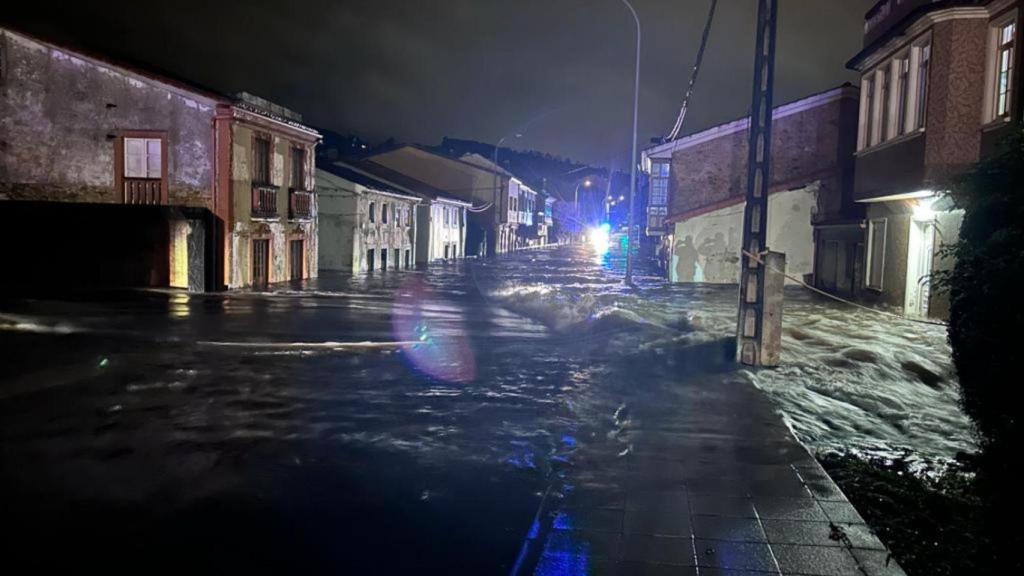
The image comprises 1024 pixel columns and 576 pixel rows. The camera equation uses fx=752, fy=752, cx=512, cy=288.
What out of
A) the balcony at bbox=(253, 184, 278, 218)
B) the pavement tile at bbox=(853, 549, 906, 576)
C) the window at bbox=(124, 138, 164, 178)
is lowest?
the pavement tile at bbox=(853, 549, 906, 576)

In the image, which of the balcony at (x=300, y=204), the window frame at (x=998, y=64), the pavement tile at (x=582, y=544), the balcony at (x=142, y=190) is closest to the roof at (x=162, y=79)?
the balcony at (x=300, y=204)

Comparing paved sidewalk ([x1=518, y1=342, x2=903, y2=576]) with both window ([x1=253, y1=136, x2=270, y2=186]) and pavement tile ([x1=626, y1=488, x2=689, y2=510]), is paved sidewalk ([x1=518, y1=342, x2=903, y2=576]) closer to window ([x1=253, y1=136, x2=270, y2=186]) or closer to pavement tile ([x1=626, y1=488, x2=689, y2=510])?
pavement tile ([x1=626, y1=488, x2=689, y2=510])

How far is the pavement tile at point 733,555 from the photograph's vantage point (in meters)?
4.91

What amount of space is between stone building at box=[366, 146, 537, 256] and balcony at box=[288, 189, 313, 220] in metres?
31.0

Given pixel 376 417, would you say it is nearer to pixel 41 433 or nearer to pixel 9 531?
pixel 41 433

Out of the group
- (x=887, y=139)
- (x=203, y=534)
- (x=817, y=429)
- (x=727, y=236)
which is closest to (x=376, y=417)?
(x=203, y=534)

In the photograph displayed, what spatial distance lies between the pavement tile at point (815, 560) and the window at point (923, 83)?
1630 cm

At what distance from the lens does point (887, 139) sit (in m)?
21.1

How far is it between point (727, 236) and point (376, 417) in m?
29.0

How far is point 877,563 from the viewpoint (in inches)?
194

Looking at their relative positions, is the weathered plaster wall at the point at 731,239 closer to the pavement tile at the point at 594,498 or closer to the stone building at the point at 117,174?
the stone building at the point at 117,174

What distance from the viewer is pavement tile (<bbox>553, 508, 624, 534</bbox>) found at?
5570 millimetres

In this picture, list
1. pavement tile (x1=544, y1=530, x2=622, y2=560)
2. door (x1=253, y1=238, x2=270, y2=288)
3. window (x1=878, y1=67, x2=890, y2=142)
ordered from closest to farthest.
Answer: pavement tile (x1=544, y1=530, x2=622, y2=560) → window (x1=878, y1=67, x2=890, y2=142) → door (x1=253, y1=238, x2=270, y2=288)

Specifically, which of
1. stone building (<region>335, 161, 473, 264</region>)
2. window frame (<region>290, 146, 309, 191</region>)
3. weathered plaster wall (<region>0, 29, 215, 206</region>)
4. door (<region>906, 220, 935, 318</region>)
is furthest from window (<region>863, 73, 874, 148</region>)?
stone building (<region>335, 161, 473, 264</region>)
